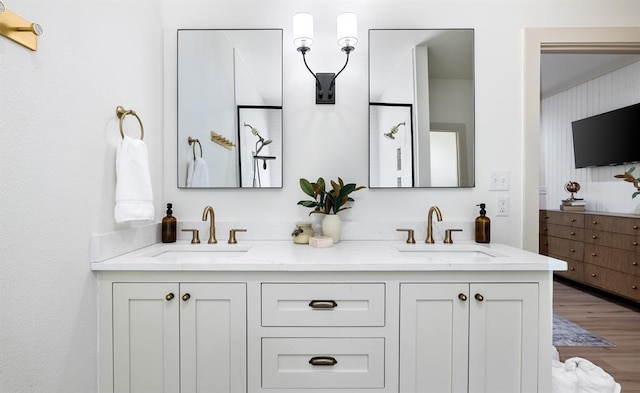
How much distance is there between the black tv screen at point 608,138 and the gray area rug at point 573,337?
1.97m

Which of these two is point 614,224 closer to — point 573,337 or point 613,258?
point 613,258

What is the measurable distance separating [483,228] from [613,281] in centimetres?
248

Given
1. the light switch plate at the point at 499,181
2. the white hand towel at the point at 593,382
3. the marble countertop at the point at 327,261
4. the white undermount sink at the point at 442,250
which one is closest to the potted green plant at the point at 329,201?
the marble countertop at the point at 327,261

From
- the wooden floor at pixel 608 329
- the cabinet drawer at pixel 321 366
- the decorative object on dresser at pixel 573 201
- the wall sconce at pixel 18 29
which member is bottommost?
the wooden floor at pixel 608 329

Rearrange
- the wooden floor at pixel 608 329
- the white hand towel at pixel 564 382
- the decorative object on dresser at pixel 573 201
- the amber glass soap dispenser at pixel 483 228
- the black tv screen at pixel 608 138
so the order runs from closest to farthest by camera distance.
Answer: the white hand towel at pixel 564 382
the amber glass soap dispenser at pixel 483 228
the wooden floor at pixel 608 329
the black tv screen at pixel 608 138
the decorative object on dresser at pixel 573 201

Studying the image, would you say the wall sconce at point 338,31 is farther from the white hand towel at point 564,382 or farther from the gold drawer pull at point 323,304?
the white hand towel at point 564,382

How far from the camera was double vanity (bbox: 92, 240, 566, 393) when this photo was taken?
47.5 inches

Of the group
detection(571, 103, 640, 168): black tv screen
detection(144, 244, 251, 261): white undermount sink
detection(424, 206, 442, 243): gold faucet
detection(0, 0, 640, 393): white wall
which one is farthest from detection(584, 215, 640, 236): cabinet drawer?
detection(144, 244, 251, 261): white undermount sink

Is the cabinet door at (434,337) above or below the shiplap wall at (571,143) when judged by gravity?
below

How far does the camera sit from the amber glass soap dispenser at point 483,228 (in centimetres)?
168

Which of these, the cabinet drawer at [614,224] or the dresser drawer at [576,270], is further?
the dresser drawer at [576,270]

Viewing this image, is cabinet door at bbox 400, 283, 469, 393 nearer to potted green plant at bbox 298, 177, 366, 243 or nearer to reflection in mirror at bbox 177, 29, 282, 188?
potted green plant at bbox 298, 177, 366, 243

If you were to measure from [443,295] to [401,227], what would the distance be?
579 mm

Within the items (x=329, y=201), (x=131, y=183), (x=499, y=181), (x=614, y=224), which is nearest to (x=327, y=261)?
(x=329, y=201)
